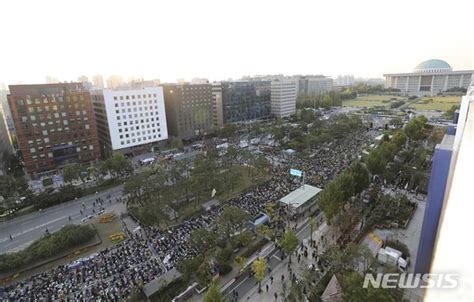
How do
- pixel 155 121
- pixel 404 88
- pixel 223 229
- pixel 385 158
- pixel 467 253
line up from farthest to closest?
pixel 404 88
pixel 155 121
pixel 385 158
pixel 223 229
pixel 467 253

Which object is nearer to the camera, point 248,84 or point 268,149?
point 268,149

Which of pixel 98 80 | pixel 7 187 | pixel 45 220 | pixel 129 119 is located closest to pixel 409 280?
pixel 45 220

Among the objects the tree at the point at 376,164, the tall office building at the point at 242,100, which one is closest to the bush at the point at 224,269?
the tree at the point at 376,164

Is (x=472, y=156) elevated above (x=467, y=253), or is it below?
above

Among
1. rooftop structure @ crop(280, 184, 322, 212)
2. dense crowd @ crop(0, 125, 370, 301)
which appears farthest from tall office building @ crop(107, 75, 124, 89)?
rooftop structure @ crop(280, 184, 322, 212)

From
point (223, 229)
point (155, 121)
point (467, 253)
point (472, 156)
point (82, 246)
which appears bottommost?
point (82, 246)

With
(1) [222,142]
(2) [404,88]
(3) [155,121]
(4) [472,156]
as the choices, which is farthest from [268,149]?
(2) [404,88]

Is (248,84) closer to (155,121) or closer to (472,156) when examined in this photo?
(155,121)
